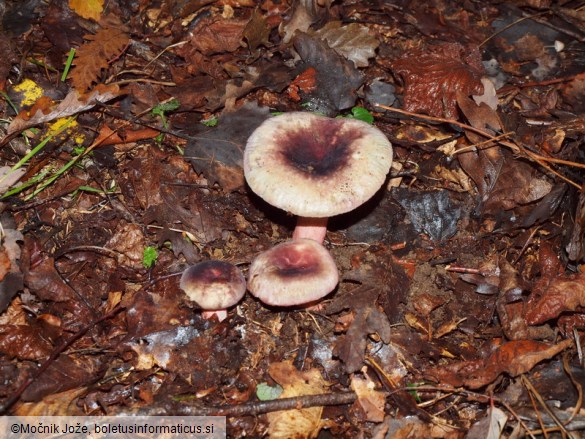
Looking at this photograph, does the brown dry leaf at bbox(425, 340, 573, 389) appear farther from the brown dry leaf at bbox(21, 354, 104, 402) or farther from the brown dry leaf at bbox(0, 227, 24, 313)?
the brown dry leaf at bbox(0, 227, 24, 313)

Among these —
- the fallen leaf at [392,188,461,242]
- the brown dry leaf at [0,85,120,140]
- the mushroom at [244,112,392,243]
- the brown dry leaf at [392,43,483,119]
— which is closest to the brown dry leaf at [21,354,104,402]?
the mushroom at [244,112,392,243]

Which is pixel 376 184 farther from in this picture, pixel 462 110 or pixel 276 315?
pixel 462 110

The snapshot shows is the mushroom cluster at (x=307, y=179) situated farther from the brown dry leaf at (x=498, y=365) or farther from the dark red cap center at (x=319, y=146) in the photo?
the brown dry leaf at (x=498, y=365)

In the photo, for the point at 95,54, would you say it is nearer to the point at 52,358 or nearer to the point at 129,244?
the point at 129,244

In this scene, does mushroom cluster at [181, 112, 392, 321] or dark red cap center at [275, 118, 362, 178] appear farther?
dark red cap center at [275, 118, 362, 178]

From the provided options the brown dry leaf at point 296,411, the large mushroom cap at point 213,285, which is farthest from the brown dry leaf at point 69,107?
the brown dry leaf at point 296,411
